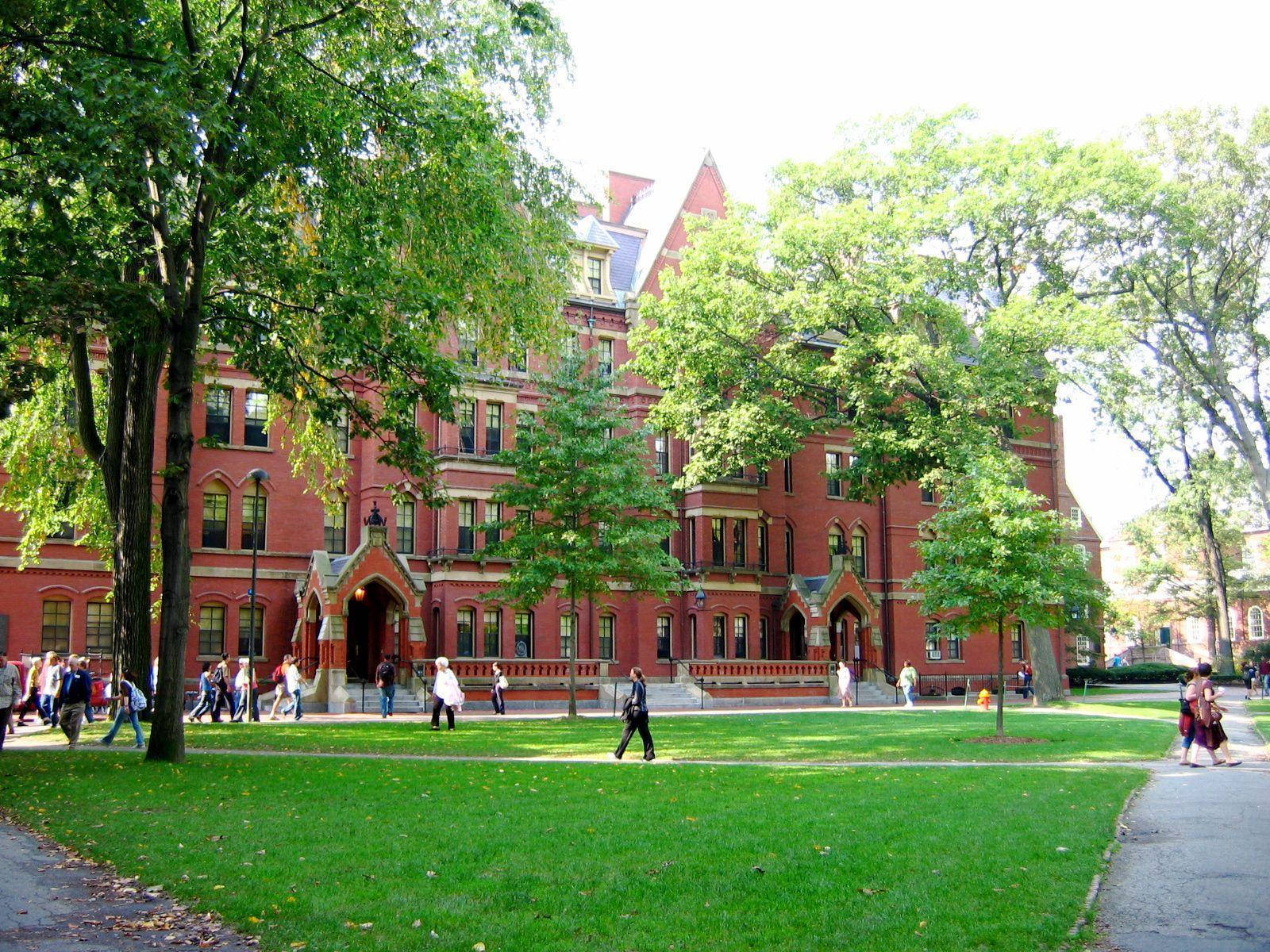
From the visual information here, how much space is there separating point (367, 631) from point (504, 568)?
544 cm

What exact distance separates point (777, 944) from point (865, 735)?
739 inches

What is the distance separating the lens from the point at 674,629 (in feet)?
154

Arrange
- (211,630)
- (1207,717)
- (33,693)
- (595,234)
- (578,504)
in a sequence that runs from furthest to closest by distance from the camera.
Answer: (595,234), (211,630), (578,504), (33,693), (1207,717)

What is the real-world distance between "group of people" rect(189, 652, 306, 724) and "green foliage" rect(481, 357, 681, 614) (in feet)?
20.7

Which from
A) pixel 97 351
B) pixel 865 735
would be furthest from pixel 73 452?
pixel 865 735

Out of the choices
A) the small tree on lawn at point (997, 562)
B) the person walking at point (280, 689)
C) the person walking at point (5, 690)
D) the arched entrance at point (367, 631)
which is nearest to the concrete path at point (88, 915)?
the person walking at point (5, 690)

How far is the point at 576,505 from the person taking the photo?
31.2 m

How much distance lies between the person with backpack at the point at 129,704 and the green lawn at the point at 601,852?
4.94 metres

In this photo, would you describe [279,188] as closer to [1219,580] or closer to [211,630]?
[211,630]

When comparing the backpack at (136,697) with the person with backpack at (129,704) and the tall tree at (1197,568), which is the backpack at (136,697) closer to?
the person with backpack at (129,704)

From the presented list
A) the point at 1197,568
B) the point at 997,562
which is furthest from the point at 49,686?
the point at 1197,568

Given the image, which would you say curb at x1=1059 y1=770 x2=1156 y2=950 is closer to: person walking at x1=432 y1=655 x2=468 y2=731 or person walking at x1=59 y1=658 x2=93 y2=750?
person walking at x1=432 y1=655 x2=468 y2=731

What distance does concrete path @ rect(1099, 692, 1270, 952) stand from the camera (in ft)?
24.3

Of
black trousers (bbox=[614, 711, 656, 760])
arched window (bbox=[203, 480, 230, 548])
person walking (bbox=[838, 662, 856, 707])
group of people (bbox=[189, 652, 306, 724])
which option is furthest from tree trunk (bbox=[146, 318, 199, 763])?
person walking (bbox=[838, 662, 856, 707])
